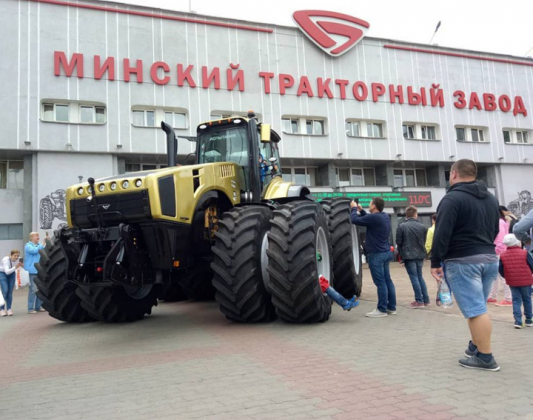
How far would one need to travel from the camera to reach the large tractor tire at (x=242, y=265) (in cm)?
618

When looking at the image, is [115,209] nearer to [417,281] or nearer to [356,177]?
[417,281]

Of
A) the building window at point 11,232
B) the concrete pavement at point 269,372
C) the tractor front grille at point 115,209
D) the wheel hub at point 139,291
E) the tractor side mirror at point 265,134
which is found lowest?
the concrete pavement at point 269,372

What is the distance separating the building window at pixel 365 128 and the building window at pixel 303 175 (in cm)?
333

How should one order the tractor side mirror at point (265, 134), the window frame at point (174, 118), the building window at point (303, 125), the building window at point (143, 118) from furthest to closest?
the building window at point (303, 125) → the window frame at point (174, 118) → the building window at point (143, 118) → the tractor side mirror at point (265, 134)

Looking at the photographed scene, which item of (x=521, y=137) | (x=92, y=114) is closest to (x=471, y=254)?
(x=92, y=114)

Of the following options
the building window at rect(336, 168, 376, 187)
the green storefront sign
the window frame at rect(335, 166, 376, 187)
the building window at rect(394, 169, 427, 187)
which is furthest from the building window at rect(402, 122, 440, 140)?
the green storefront sign

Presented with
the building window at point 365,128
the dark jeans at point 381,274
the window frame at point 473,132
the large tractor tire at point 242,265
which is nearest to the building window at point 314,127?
the building window at point 365,128

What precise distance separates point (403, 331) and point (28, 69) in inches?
823

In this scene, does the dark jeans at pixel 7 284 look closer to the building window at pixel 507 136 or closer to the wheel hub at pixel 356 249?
the wheel hub at pixel 356 249

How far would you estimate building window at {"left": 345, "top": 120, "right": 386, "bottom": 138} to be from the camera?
2705 cm

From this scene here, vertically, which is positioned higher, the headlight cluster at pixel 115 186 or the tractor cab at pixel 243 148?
the tractor cab at pixel 243 148

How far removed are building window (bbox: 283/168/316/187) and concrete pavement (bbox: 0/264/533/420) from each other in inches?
812

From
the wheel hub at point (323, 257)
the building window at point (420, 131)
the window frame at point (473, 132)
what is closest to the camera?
the wheel hub at point (323, 257)

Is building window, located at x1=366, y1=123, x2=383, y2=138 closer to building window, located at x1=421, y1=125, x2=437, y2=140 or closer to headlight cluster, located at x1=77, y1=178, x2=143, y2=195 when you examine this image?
building window, located at x1=421, y1=125, x2=437, y2=140
